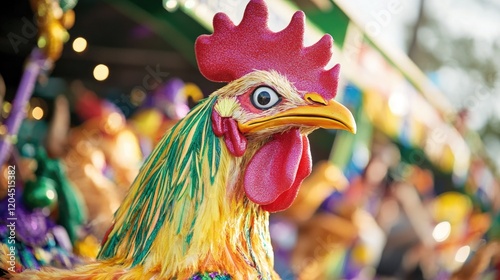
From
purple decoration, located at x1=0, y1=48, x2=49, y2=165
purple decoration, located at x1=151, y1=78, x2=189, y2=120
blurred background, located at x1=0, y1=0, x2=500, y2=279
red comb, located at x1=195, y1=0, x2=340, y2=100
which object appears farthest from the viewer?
purple decoration, located at x1=151, y1=78, x2=189, y2=120

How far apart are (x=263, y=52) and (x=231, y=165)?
0.36 metres

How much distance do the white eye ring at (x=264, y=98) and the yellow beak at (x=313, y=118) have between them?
44 millimetres

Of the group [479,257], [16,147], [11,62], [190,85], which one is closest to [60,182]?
[16,147]

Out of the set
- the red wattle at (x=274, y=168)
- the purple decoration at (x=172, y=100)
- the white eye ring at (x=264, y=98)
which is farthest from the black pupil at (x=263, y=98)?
the purple decoration at (x=172, y=100)

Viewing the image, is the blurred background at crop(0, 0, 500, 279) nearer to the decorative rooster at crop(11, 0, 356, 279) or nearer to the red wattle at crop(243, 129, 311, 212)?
the decorative rooster at crop(11, 0, 356, 279)

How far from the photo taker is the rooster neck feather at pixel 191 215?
6.90ft

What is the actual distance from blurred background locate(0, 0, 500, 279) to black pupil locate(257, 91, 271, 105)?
2.97 ft

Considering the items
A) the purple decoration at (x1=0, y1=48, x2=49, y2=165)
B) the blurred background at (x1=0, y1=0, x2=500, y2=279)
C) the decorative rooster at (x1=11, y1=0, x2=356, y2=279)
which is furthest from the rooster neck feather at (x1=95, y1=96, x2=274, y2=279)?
the purple decoration at (x1=0, y1=48, x2=49, y2=165)

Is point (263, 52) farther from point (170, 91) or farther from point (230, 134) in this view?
point (170, 91)

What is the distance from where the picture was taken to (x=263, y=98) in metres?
2.19

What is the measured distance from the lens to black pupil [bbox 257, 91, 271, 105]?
2.18 m

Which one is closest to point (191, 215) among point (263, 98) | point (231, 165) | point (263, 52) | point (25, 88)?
point (231, 165)

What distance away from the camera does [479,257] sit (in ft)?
16.8

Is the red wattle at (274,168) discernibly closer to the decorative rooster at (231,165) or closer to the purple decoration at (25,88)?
the decorative rooster at (231,165)
